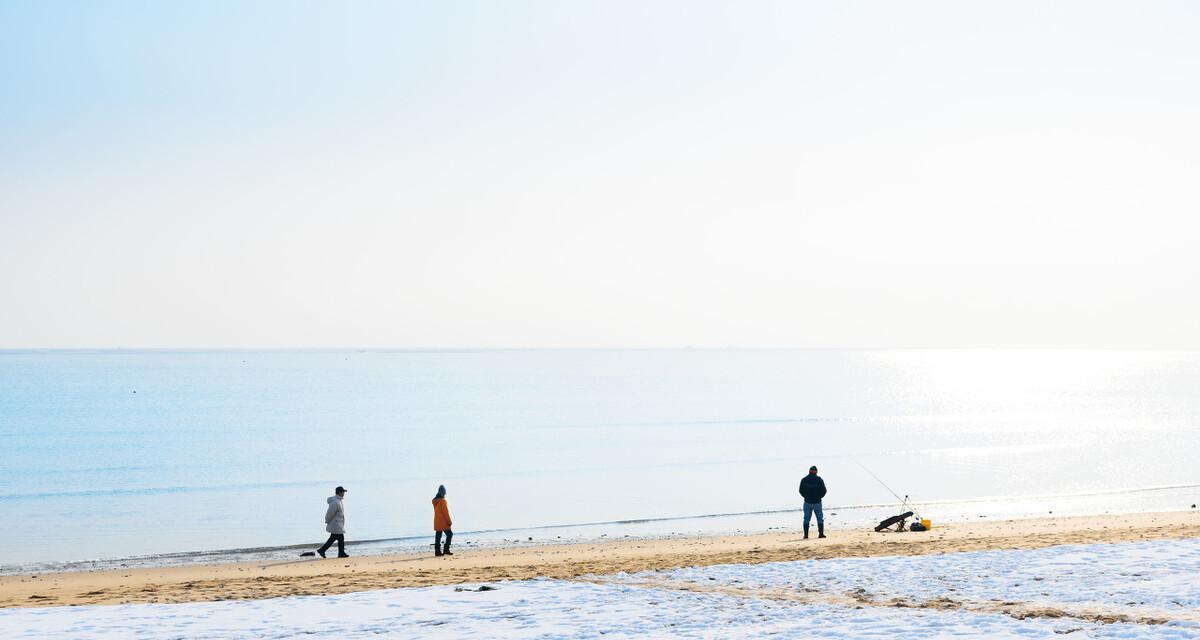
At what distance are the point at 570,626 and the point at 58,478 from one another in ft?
138

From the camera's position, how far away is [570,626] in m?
11.7

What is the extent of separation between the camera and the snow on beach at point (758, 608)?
11.3 m

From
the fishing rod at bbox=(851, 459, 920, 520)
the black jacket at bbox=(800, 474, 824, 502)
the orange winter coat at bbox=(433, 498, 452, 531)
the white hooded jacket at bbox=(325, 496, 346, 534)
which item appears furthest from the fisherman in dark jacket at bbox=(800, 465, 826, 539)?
the white hooded jacket at bbox=(325, 496, 346, 534)

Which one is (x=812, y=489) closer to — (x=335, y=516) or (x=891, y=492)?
(x=335, y=516)

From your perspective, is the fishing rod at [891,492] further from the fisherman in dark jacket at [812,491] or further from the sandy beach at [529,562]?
the fisherman in dark jacket at [812,491]

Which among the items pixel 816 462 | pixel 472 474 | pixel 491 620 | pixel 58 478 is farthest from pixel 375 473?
pixel 491 620

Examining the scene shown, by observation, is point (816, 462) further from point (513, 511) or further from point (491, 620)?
point (491, 620)

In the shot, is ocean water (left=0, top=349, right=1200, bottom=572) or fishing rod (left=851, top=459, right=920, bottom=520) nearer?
ocean water (left=0, top=349, right=1200, bottom=572)

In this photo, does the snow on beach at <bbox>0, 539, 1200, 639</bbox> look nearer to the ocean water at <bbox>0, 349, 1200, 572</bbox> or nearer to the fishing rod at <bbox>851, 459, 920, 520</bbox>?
the ocean water at <bbox>0, 349, 1200, 572</bbox>

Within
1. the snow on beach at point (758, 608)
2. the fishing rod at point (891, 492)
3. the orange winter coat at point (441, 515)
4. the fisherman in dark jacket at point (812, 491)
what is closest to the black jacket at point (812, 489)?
the fisherman in dark jacket at point (812, 491)

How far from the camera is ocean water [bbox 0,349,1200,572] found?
104 ft

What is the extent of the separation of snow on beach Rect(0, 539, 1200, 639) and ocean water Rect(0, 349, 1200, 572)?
1404 centimetres

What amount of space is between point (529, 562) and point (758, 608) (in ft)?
33.0

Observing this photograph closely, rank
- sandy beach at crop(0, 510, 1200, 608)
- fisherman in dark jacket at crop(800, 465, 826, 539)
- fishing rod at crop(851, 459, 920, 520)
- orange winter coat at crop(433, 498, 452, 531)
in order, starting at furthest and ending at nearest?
fishing rod at crop(851, 459, 920, 520), fisherman in dark jacket at crop(800, 465, 826, 539), orange winter coat at crop(433, 498, 452, 531), sandy beach at crop(0, 510, 1200, 608)
